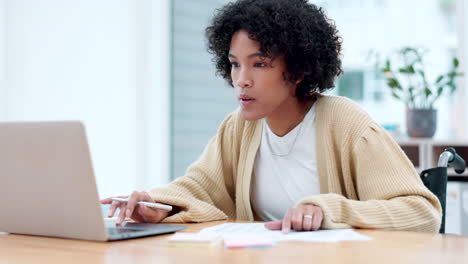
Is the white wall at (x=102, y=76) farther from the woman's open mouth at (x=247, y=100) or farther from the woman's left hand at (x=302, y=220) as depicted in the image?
the woman's left hand at (x=302, y=220)

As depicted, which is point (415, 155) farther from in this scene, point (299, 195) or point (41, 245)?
point (41, 245)

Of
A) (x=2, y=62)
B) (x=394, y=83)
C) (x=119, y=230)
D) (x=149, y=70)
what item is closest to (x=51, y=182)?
(x=119, y=230)

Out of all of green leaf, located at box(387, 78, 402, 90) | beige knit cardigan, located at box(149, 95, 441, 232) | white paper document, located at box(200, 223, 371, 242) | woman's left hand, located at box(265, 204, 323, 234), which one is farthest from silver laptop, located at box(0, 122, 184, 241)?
green leaf, located at box(387, 78, 402, 90)

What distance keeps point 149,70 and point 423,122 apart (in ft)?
5.90

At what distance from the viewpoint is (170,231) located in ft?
4.20

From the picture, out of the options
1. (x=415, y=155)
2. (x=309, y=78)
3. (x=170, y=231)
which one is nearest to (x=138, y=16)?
(x=415, y=155)

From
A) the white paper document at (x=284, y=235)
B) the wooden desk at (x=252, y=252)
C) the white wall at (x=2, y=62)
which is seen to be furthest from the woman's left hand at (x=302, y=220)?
the white wall at (x=2, y=62)

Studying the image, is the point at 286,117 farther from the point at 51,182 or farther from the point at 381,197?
the point at 51,182

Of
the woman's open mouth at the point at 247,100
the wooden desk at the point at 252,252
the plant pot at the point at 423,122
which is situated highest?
the woman's open mouth at the point at 247,100

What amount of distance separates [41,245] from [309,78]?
89cm

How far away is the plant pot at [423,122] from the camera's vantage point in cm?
320

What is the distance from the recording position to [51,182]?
3.67 feet

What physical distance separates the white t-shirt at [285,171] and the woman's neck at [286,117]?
20mm

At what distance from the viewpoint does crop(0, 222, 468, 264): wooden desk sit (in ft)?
3.14
